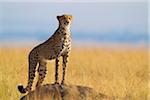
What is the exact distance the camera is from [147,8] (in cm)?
511

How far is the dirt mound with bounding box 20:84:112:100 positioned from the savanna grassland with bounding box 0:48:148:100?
1.33 ft

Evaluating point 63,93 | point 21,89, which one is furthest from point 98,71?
point 63,93

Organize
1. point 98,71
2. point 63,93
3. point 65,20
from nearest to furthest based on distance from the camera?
1. point 63,93
2. point 65,20
3. point 98,71

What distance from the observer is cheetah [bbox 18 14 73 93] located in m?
4.43

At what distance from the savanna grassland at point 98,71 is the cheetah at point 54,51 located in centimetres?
26

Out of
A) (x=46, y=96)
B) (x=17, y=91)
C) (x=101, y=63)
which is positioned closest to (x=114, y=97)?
(x=46, y=96)

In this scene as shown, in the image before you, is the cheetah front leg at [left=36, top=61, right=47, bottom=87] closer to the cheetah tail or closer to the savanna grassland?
the cheetah tail

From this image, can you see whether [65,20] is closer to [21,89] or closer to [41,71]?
[41,71]

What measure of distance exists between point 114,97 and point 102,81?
0.93 m

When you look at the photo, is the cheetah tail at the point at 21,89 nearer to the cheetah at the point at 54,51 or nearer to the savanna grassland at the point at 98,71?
the cheetah at the point at 54,51

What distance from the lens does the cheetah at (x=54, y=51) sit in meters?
4.43

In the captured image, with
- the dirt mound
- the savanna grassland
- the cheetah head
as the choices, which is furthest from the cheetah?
the savanna grassland

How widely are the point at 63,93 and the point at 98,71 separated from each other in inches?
68.8

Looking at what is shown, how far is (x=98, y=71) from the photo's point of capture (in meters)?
6.00
